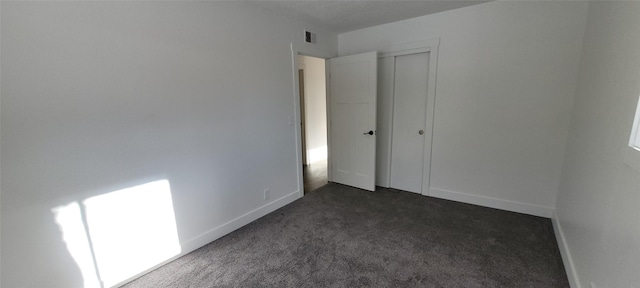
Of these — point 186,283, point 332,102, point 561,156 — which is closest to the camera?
point 186,283

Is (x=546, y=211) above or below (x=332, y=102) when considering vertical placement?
below

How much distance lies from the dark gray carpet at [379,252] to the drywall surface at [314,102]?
244cm

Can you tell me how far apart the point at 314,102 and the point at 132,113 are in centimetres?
363

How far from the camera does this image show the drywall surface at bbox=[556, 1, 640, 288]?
46.6 inches

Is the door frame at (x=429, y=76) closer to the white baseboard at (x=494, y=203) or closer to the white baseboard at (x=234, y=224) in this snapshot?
the white baseboard at (x=494, y=203)

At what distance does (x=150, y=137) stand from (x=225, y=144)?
0.64 metres

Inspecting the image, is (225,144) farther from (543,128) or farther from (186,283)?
(543,128)

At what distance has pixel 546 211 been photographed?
270 cm

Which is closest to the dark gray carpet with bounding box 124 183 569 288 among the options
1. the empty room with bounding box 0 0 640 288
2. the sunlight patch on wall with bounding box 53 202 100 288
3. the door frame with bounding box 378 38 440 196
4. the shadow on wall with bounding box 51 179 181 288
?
the empty room with bounding box 0 0 640 288

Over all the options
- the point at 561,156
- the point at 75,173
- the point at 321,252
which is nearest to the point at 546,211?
the point at 561,156

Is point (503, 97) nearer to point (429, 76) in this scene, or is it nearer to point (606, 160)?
point (429, 76)

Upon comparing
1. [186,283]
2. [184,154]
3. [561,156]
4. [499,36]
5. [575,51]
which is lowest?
[186,283]

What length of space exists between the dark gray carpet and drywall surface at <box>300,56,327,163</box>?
244 centimetres

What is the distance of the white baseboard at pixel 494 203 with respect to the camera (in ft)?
8.92
